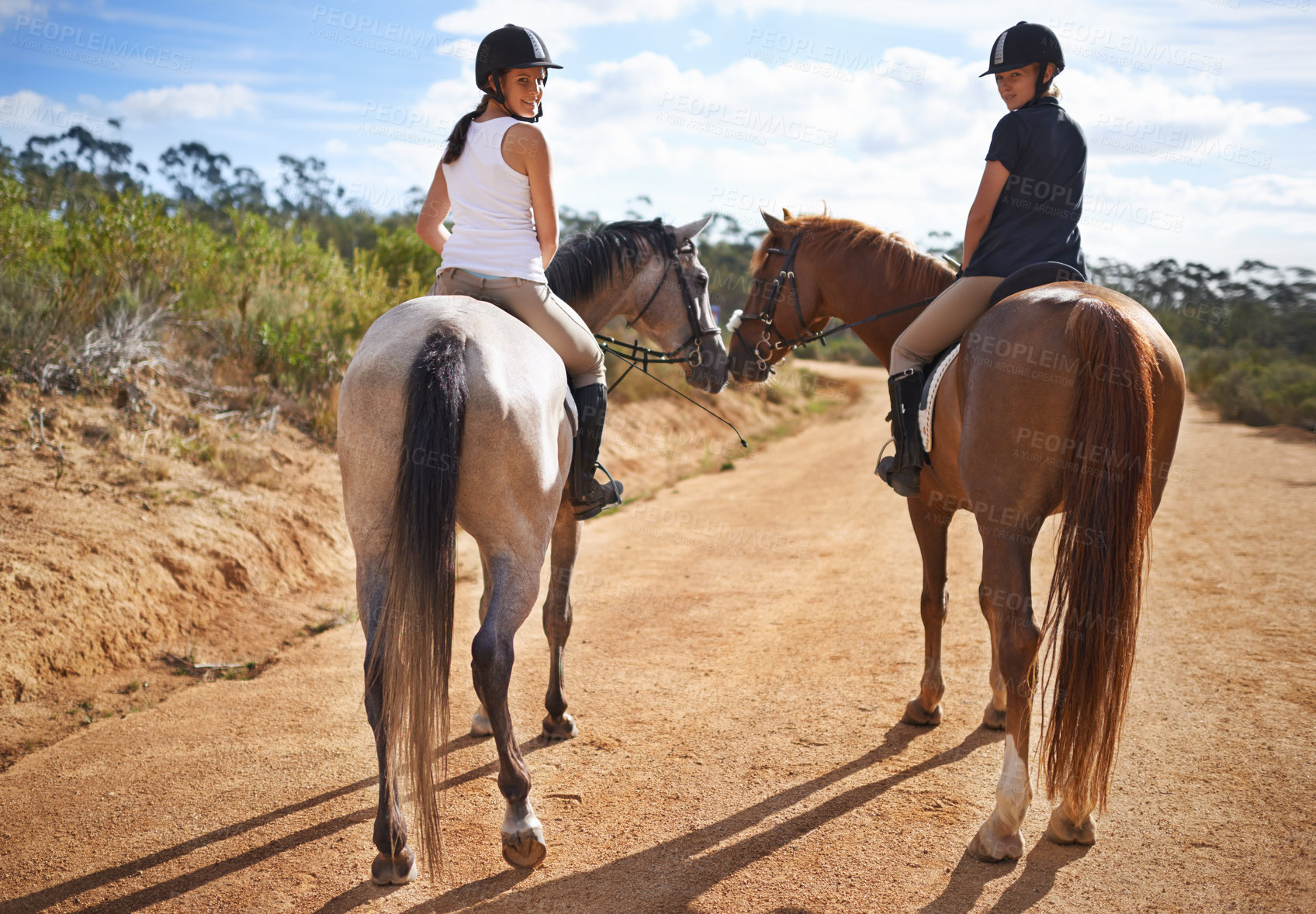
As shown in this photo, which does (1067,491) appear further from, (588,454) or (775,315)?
(775,315)

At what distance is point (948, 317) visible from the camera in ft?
12.7

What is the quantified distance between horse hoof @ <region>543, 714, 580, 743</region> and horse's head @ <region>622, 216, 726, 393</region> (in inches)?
80.0

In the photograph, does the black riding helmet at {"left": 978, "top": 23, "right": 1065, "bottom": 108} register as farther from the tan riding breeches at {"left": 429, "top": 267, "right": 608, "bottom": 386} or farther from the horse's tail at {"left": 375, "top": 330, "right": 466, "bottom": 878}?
the horse's tail at {"left": 375, "top": 330, "right": 466, "bottom": 878}

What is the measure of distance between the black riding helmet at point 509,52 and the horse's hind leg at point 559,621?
2.09 m

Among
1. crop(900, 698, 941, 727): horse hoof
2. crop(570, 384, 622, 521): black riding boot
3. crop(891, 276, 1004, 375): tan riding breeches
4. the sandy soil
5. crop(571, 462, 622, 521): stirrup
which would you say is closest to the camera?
crop(891, 276, 1004, 375): tan riding breeches

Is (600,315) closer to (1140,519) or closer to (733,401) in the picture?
(1140,519)

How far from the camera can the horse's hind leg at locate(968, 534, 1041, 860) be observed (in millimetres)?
3139

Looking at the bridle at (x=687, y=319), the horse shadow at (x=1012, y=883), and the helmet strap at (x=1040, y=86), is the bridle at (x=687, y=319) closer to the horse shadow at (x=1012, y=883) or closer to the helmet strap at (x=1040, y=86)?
the helmet strap at (x=1040, y=86)

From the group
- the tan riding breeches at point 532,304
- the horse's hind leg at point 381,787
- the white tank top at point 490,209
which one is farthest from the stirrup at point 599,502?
the horse's hind leg at point 381,787

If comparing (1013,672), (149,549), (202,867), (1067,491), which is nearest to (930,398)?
(1067,491)

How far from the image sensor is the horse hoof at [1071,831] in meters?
3.26

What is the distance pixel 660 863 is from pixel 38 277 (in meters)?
7.80

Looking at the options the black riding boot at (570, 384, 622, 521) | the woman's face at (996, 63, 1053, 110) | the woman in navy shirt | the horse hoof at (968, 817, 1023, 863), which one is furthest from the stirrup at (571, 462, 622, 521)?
the woman's face at (996, 63, 1053, 110)

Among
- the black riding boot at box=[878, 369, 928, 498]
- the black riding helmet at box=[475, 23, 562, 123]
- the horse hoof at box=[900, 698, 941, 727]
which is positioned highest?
the black riding helmet at box=[475, 23, 562, 123]
